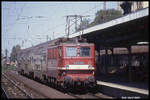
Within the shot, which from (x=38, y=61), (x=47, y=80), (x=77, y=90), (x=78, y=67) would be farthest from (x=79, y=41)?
(x=38, y=61)

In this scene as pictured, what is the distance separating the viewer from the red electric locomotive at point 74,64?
16.6 meters

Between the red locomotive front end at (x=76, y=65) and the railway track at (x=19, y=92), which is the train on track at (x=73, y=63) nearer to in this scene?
the red locomotive front end at (x=76, y=65)

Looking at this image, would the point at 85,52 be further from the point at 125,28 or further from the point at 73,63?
the point at 125,28

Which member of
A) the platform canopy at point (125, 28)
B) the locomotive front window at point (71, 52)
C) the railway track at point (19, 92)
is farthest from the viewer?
the locomotive front window at point (71, 52)

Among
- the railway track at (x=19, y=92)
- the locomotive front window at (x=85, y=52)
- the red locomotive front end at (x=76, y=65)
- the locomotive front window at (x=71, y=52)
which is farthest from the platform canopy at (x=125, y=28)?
the railway track at (x=19, y=92)

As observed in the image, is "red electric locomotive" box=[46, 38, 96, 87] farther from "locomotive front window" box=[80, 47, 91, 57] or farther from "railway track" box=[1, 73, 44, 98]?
"railway track" box=[1, 73, 44, 98]

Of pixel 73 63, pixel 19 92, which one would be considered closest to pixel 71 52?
pixel 73 63

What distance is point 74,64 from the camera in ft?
55.4

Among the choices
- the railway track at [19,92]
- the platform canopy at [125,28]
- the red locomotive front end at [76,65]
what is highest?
the platform canopy at [125,28]

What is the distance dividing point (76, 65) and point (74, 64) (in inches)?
5.1

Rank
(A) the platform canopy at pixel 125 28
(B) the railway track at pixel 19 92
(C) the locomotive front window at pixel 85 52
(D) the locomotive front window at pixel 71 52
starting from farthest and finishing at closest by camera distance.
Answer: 1. (C) the locomotive front window at pixel 85 52
2. (D) the locomotive front window at pixel 71 52
3. (B) the railway track at pixel 19 92
4. (A) the platform canopy at pixel 125 28

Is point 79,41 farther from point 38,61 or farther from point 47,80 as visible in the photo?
point 38,61

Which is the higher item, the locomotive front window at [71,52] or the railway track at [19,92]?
the locomotive front window at [71,52]

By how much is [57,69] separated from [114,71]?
1765 centimetres
